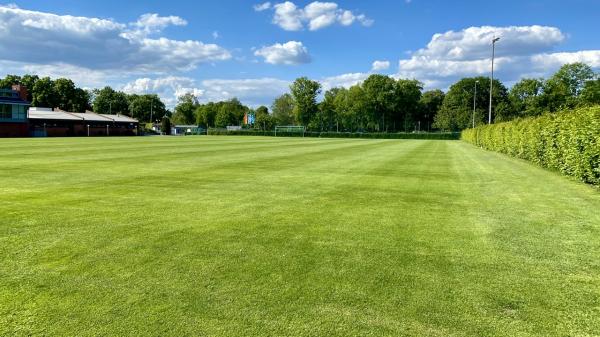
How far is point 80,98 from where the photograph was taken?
121250 millimetres

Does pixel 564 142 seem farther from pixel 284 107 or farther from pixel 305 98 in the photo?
pixel 284 107

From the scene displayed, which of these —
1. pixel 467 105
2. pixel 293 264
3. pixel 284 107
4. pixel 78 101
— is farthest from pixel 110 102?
pixel 293 264

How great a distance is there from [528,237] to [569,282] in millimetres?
2093

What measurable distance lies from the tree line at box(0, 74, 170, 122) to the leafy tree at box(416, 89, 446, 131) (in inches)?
3645

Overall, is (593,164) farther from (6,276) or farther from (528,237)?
(6,276)

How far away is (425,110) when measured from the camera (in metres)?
132

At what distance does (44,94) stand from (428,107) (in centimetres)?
11136

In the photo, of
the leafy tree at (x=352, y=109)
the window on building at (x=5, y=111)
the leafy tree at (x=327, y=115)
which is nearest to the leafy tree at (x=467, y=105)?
the leafy tree at (x=352, y=109)

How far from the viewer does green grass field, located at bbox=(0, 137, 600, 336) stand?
372 centimetres

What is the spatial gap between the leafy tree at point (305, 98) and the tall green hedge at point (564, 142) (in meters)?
104

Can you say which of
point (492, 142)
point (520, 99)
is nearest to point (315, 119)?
point (520, 99)

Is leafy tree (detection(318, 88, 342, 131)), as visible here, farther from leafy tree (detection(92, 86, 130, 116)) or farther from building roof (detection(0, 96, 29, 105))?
building roof (detection(0, 96, 29, 105))

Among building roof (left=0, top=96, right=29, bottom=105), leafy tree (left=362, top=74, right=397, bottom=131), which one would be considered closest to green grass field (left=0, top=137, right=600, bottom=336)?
building roof (left=0, top=96, right=29, bottom=105)

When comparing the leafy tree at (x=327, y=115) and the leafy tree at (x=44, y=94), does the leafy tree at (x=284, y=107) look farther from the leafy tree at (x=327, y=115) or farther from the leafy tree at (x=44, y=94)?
the leafy tree at (x=44, y=94)
